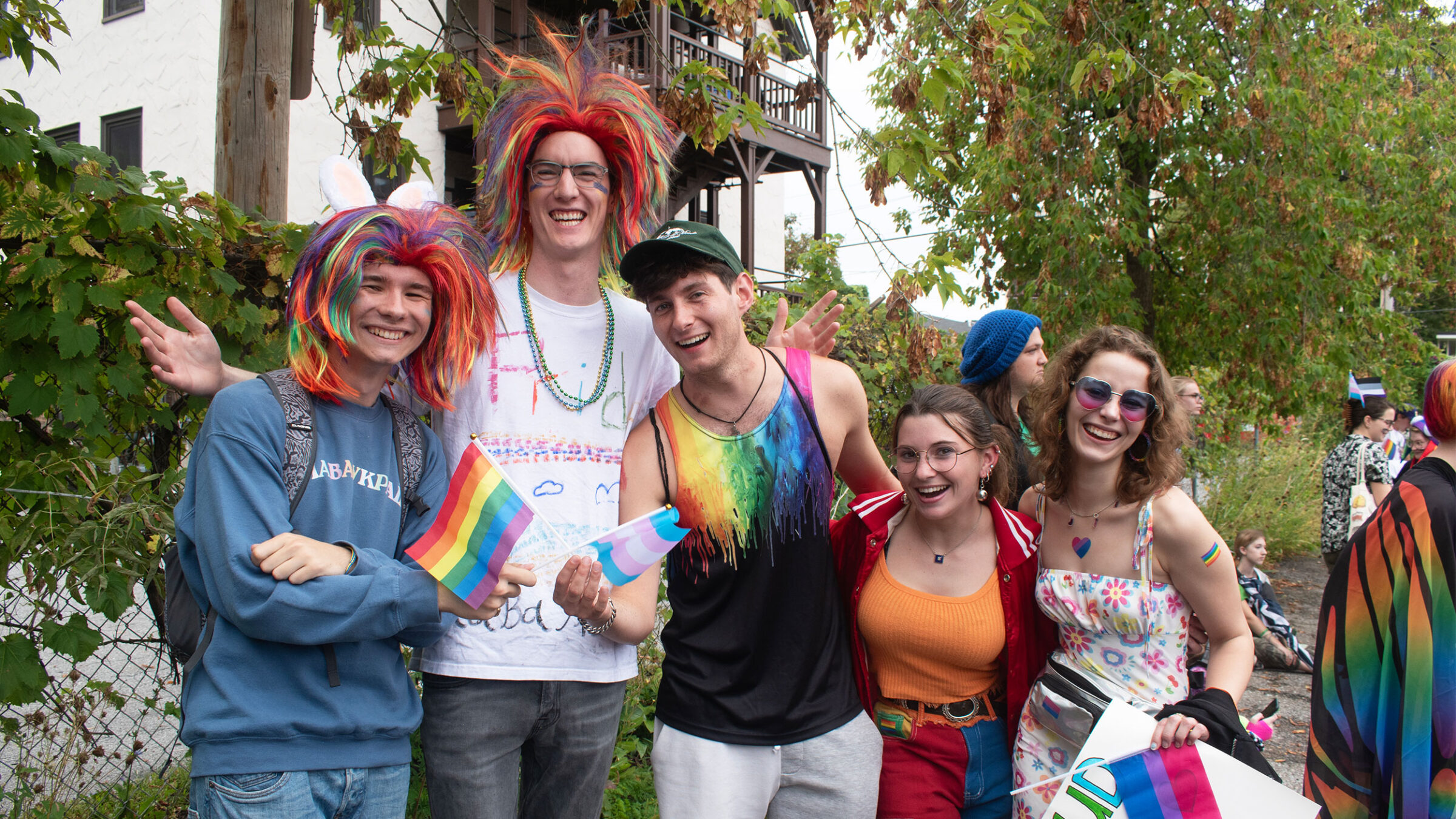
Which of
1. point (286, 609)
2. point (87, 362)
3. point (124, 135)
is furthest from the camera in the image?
point (124, 135)

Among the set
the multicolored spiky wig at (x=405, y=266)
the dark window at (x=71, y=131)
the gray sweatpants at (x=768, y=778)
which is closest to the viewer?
the multicolored spiky wig at (x=405, y=266)

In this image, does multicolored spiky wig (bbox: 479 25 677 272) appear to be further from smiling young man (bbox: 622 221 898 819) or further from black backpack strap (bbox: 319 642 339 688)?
black backpack strap (bbox: 319 642 339 688)

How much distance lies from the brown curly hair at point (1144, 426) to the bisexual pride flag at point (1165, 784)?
614 millimetres

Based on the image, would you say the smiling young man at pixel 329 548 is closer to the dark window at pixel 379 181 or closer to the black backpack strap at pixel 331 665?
the black backpack strap at pixel 331 665

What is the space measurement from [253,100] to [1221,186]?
8391 millimetres

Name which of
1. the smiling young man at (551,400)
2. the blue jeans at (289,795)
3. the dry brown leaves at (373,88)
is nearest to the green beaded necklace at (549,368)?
the smiling young man at (551,400)

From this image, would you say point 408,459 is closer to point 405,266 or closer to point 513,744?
point 405,266

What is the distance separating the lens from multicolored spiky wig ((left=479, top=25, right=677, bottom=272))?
2439 mm

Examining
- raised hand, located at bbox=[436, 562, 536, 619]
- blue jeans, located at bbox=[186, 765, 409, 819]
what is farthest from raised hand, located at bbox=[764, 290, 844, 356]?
blue jeans, located at bbox=[186, 765, 409, 819]

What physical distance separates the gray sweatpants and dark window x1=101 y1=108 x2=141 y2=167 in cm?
1323

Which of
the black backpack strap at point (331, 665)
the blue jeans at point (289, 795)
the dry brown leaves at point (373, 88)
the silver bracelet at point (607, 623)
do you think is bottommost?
the blue jeans at point (289, 795)

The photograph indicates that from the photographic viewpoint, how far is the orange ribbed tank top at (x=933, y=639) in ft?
7.76

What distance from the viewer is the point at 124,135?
500 inches

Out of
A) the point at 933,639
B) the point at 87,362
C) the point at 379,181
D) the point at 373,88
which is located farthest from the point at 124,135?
the point at 933,639
